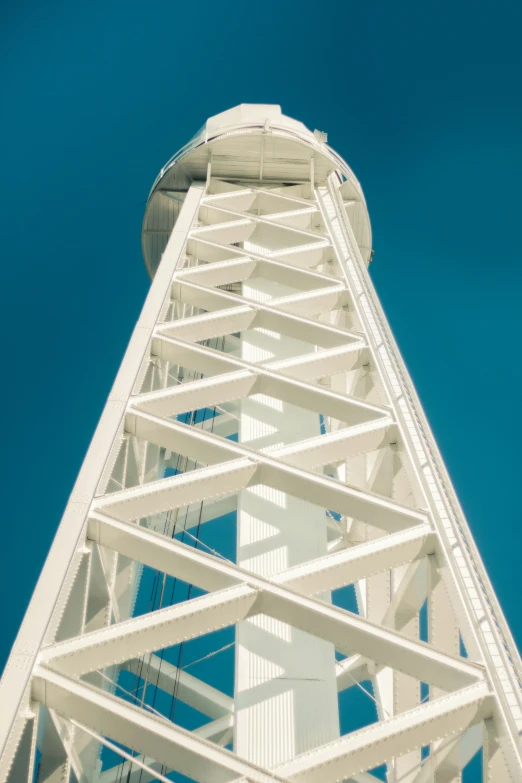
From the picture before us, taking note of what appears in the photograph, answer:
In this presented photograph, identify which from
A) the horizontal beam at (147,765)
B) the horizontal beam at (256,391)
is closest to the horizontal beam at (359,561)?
the horizontal beam at (256,391)

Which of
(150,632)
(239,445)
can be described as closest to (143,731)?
(150,632)

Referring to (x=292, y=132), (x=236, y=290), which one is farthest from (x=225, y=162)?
(x=236, y=290)

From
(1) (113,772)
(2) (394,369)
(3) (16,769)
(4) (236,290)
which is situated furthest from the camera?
(4) (236,290)

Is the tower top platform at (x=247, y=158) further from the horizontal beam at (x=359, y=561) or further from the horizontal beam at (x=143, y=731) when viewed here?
the horizontal beam at (x=143, y=731)

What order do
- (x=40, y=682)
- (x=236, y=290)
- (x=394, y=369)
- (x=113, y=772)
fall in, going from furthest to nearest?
(x=236, y=290), (x=394, y=369), (x=113, y=772), (x=40, y=682)

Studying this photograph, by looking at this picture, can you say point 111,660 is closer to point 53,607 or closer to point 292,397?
point 53,607

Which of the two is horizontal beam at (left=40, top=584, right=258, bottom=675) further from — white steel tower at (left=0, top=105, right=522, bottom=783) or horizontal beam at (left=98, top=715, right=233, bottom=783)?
horizontal beam at (left=98, top=715, right=233, bottom=783)

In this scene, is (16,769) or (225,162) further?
(225,162)
